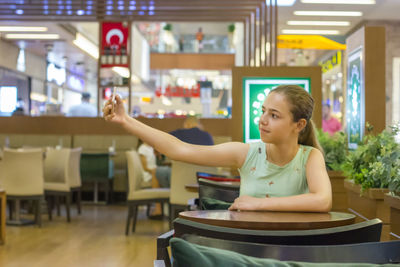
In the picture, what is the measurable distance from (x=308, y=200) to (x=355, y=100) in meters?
2.45

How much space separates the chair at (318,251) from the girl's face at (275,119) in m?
0.82

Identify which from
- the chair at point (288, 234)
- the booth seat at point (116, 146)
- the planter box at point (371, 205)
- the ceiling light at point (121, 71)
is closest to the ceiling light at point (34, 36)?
the ceiling light at point (121, 71)

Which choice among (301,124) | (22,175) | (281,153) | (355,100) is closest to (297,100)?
(301,124)

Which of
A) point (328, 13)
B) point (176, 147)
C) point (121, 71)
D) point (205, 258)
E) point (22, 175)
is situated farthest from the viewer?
point (328, 13)

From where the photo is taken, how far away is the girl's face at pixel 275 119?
1957 millimetres

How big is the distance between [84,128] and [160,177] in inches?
87.7

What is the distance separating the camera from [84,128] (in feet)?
31.9

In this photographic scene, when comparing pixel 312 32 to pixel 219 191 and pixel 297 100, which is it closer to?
pixel 219 191

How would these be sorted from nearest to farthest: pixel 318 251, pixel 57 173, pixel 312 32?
pixel 318 251 < pixel 57 173 < pixel 312 32

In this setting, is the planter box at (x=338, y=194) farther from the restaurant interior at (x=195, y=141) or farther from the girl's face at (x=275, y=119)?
the girl's face at (x=275, y=119)

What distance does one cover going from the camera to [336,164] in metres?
4.18

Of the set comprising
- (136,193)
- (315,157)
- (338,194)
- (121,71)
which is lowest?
(136,193)

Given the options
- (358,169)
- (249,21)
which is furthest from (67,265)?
(249,21)

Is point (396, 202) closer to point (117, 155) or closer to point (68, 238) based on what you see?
point (68, 238)
